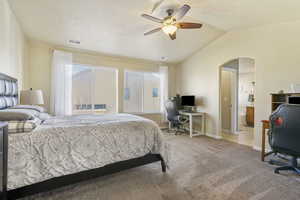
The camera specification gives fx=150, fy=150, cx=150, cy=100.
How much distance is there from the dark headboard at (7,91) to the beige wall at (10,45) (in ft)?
0.42

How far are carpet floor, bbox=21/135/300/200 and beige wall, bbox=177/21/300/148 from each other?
1356 millimetres

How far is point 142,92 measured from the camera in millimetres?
5594

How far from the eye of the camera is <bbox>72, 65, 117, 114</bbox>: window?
177 inches

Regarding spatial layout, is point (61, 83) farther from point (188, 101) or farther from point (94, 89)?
point (188, 101)

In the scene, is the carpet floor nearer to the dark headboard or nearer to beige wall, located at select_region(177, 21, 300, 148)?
beige wall, located at select_region(177, 21, 300, 148)

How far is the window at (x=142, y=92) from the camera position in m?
5.30

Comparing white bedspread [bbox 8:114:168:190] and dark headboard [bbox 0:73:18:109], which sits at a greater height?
dark headboard [bbox 0:73:18:109]

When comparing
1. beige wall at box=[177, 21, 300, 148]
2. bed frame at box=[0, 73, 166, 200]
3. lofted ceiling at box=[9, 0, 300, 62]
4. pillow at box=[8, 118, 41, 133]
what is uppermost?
lofted ceiling at box=[9, 0, 300, 62]

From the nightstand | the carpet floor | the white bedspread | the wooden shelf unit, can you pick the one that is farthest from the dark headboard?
the wooden shelf unit

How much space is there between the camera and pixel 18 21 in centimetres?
299

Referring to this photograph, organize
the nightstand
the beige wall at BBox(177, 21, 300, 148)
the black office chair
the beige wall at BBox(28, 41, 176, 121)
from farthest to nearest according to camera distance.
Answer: the beige wall at BBox(28, 41, 176, 121)
the beige wall at BBox(177, 21, 300, 148)
the black office chair
the nightstand

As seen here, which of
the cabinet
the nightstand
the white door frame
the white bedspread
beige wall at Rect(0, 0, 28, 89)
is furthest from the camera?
the cabinet

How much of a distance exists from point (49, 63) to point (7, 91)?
184 cm

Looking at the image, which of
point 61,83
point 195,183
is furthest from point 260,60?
point 61,83
